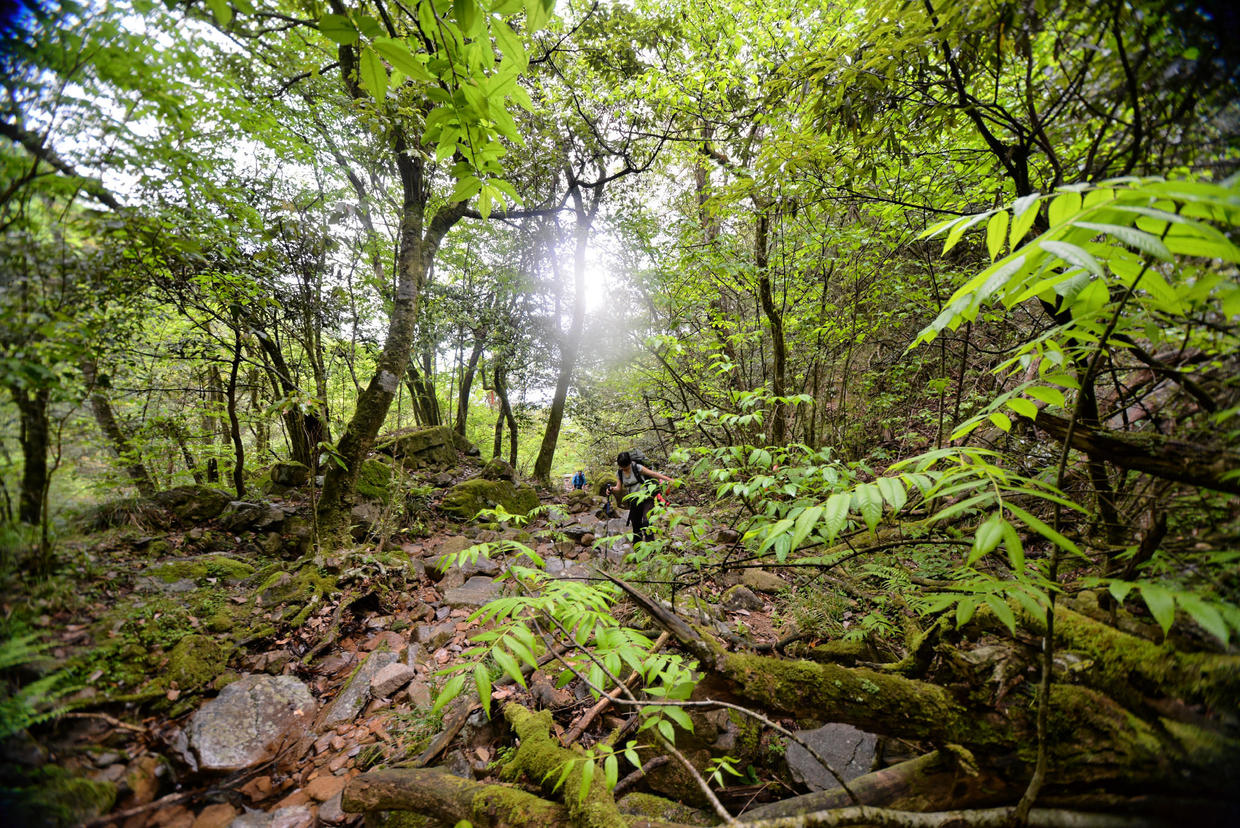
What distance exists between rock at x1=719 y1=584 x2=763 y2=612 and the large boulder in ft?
24.9

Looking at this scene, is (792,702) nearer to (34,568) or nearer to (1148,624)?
(1148,624)

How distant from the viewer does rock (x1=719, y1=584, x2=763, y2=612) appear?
429 centimetres

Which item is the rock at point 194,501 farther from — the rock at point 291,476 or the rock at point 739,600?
the rock at point 739,600

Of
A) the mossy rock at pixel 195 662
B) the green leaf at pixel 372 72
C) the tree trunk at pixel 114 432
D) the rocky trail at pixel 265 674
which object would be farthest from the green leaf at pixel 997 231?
the mossy rock at pixel 195 662

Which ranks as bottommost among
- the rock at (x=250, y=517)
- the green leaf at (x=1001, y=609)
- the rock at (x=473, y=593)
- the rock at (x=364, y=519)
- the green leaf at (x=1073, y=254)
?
the rock at (x=473, y=593)

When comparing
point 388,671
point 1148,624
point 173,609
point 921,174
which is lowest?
point 388,671

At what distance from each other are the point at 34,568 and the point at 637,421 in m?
11.1

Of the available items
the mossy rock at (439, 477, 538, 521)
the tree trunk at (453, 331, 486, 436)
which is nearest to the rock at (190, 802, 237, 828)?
the mossy rock at (439, 477, 538, 521)

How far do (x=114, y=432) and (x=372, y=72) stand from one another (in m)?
1.76

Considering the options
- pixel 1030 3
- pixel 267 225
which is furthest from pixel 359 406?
pixel 1030 3

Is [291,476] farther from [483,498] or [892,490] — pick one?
[892,490]

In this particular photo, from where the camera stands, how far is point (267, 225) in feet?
17.6

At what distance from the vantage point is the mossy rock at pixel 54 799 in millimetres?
895

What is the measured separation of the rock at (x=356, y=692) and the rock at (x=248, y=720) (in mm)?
219
